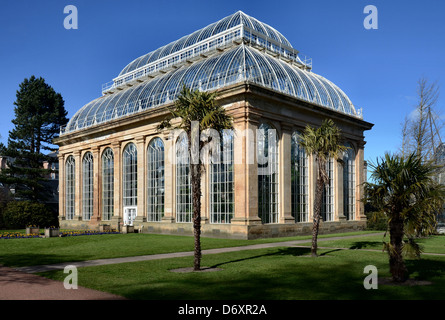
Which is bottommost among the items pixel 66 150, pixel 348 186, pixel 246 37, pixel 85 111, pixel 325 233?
pixel 325 233

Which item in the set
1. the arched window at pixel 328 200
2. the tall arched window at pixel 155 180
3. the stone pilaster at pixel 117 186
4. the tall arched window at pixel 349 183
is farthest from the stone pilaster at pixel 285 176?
the stone pilaster at pixel 117 186

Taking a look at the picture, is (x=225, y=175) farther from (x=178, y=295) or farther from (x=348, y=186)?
(x=178, y=295)

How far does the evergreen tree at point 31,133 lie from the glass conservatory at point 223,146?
8.67 metres

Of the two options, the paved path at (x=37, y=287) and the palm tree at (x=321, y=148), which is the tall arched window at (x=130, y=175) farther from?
the palm tree at (x=321, y=148)

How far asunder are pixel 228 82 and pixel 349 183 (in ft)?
63.7

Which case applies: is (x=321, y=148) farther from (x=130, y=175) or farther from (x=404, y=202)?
(x=130, y=175)

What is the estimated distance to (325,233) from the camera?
40.7 meters

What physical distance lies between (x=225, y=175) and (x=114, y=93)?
2489cm

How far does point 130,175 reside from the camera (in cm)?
4497

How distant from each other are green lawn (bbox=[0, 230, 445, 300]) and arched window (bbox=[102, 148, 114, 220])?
21.4 m

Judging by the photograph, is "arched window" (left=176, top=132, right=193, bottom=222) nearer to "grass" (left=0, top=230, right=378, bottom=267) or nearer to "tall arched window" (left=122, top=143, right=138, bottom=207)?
"tall arched window" (left=122, top=143, right=138, bottom=207)

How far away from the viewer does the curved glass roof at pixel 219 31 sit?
4344 cm

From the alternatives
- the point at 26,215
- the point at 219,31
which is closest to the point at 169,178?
the point at 219,31
